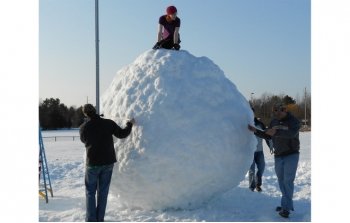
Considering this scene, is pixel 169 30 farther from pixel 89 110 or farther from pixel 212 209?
pixel 212 209

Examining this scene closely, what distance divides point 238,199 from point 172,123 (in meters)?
2.11

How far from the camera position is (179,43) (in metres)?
6.29

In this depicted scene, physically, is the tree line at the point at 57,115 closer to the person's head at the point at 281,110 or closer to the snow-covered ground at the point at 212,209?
the snow-covered ground at the point at 212,209

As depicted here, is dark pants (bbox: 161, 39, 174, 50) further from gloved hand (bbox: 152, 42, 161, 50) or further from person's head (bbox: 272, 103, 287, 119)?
person's head (bbox: 272, 103, 287, 119)

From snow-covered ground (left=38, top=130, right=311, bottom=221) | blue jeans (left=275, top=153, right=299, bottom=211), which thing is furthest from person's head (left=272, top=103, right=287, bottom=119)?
snow-covered ground (left=38, top=130, right=311, bottom=221)

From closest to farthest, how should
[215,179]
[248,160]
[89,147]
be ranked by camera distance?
[89,147]
[215,179]
[248,160]

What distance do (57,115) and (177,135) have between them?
45.1m

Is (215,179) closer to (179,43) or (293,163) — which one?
(293,163)

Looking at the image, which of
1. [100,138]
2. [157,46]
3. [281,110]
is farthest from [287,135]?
[100,138]

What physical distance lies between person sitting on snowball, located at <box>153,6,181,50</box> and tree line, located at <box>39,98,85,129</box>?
40.2 metres

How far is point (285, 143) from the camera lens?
18.0 feet

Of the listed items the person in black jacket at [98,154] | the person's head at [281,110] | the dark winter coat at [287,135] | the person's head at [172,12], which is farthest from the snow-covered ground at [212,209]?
the person's head at [172,12]

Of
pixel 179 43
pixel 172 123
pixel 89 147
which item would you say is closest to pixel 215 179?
pixel 172 123

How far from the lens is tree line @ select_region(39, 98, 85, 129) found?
1825 inches
